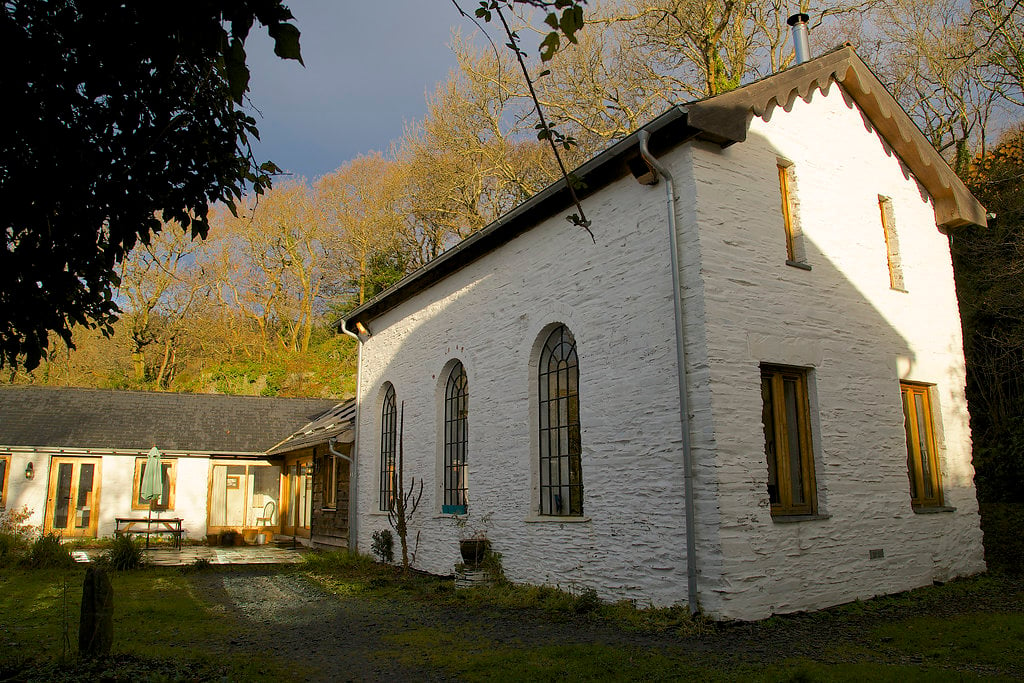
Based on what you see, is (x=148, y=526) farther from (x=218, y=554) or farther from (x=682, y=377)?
(x=682, y=377)

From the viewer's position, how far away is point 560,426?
1041 centimetres

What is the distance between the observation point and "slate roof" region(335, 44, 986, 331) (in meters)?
8.25

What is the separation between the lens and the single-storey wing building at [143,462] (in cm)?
1981

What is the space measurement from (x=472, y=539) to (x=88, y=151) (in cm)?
797

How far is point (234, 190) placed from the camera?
589cm

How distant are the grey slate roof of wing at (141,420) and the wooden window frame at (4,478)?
1.43ft

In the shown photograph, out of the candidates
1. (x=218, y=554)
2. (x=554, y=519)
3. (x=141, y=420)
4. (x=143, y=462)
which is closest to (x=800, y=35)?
(x=554, y=519)

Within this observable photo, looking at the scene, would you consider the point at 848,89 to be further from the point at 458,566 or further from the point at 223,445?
the point at 223,445

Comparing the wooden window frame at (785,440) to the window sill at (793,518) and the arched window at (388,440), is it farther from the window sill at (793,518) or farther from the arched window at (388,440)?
the arched window at (388,440)

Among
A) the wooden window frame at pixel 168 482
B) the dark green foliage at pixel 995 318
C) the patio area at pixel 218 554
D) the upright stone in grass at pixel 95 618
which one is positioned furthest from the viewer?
the wooden window frame at pixel 168 482

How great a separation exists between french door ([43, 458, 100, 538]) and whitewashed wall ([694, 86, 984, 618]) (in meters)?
18.5

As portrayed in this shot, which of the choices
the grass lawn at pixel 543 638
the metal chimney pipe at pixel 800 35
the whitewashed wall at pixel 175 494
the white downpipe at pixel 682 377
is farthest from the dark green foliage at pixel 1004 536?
the whitewashed wall at pixel 175 494

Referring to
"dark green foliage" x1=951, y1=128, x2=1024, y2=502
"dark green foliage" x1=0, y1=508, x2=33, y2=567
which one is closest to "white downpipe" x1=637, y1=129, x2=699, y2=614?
"dark green foliage" x1=951, y1=128, x2=1024, y2=502

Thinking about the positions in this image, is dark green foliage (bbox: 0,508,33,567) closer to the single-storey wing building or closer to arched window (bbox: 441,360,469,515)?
the single-storey wing building
